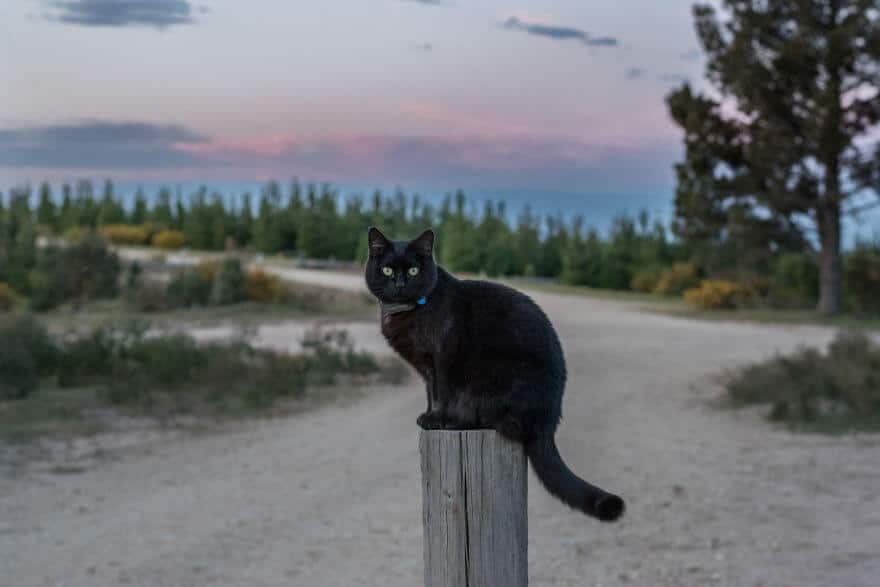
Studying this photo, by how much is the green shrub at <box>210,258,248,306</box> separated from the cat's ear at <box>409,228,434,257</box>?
1413 centimetres

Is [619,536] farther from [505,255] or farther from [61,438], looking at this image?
[505,255]

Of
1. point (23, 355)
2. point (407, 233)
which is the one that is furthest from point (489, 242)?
point (23, 355)

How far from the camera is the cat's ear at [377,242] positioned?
3.59 m

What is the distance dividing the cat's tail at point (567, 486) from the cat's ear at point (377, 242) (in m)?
0.92

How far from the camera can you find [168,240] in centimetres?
2367

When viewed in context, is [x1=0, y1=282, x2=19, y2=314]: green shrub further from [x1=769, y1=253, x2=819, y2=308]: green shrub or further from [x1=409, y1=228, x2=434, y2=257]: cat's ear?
[x1=769, y1=253, x2=819, y2=308]: green shrub

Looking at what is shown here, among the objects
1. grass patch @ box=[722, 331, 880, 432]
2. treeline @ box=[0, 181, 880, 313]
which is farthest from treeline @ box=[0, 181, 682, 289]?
grass patch @ box=[722, 331, 880, 432]

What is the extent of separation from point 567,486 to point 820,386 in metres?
8.64

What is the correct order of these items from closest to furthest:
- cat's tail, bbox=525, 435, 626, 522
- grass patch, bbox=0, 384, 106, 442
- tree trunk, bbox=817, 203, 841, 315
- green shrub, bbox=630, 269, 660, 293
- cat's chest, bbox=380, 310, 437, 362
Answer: cat's tail, bbox=525, 435, 626, 522
cat's chest, bbox=380, 310, 437, 362
grass patch, bbox=0, 384, 106, 442
tree trunk, bbox=817, 203, 841, 315
green shrub, bbox=630, 269, 660, 293

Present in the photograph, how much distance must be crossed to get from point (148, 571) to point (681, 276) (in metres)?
17.7

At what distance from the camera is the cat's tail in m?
3.15

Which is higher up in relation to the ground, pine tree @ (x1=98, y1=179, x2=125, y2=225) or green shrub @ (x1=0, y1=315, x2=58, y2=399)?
pine tree @ (x1=98, y1=179, x2=125, y2=225)

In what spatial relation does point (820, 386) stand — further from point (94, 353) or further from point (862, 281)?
point (862, 281)

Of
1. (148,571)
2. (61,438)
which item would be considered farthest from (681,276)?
(148,571)
